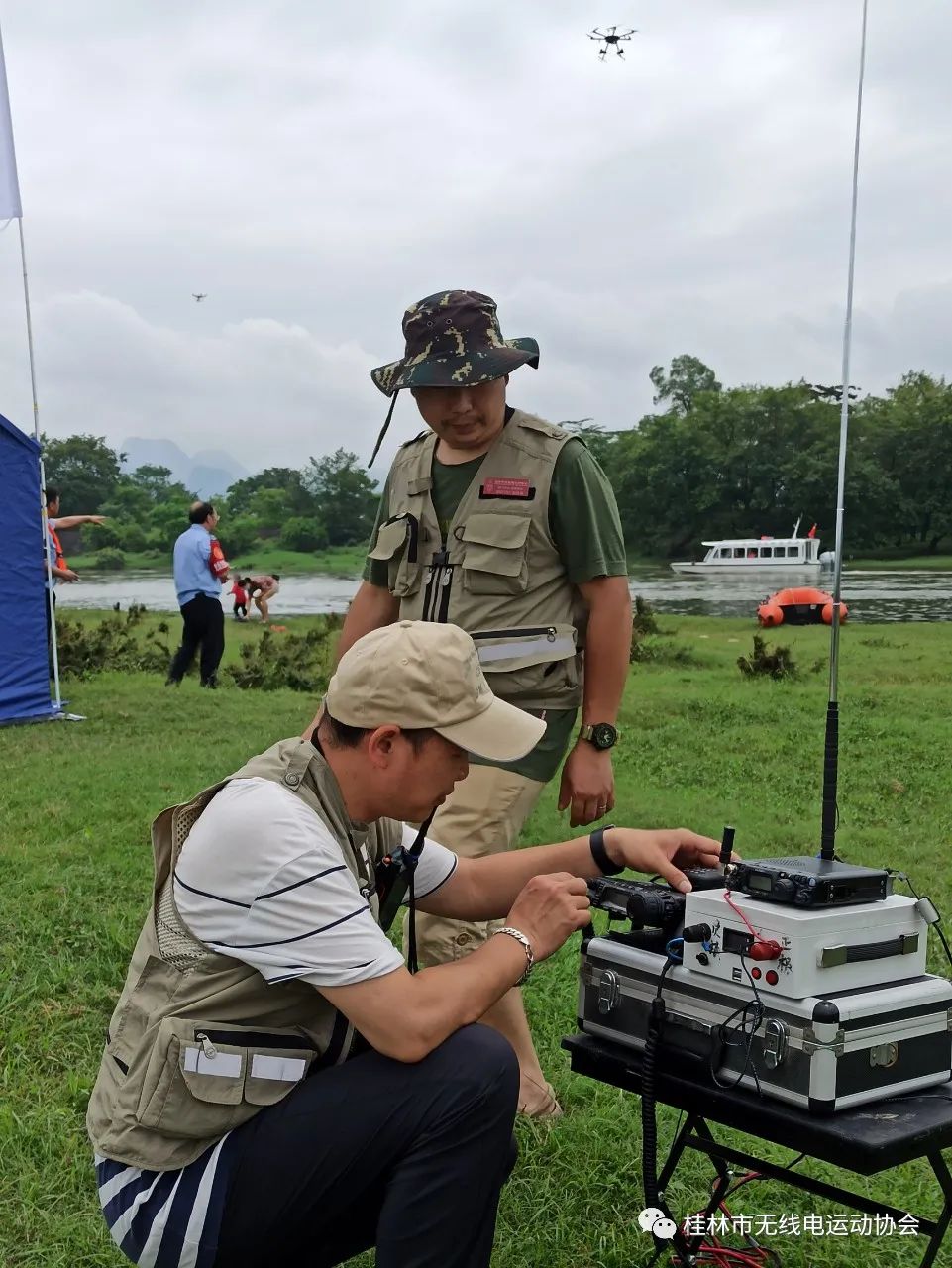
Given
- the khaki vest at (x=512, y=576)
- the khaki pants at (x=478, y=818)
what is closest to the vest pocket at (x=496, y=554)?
the khaki vest at (x=512, y=576)

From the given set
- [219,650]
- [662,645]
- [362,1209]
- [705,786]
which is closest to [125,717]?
[219,650]

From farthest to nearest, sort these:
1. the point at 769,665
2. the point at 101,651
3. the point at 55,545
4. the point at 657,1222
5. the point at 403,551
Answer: the point at 101,651 → the point at 769,665 → the point at 55,545 → the point at 403,551 → the point at 657,1222

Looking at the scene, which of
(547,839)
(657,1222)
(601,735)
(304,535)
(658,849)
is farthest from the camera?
(304,535)

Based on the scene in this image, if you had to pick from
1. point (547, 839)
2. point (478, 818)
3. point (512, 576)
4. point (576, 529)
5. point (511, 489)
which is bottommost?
point (547, 839)

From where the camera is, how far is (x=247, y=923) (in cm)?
186

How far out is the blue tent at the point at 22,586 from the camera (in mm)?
8820

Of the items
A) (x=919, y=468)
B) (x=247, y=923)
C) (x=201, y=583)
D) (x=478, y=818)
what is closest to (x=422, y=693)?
(x=247, y=923)

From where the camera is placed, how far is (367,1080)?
1947 millimetres

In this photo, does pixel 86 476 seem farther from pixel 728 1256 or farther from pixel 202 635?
pixel 728 1256

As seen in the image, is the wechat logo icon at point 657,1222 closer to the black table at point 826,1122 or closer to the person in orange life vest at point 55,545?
the black table at point 826,1122

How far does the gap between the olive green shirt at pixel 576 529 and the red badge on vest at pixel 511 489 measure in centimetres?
6

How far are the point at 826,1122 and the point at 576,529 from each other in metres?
1.76

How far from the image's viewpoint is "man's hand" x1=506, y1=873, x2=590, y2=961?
2119 millimetres

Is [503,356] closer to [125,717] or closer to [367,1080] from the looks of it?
[367,1080]
